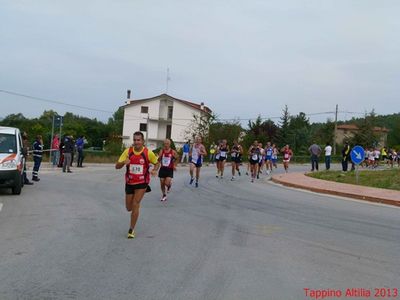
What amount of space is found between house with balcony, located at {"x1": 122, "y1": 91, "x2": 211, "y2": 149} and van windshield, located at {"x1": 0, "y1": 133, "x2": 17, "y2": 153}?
227 ft

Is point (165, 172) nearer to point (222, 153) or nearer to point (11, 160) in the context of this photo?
point (11, 160)

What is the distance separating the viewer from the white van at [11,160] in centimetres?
1365

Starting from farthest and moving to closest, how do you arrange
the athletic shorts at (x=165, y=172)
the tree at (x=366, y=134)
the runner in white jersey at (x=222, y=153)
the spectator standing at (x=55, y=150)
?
1. the tree at (x=366, y=134)
2. the spectator standing at (x=55, y=150)
3. the runner in white jersey at (x=222, y=153)
4. the athletic shorts at (x=165, y=172)

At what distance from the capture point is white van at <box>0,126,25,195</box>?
44.8 ft

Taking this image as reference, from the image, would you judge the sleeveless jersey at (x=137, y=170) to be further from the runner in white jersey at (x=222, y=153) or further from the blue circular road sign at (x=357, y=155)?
the runner in white jersey at (x=222, y=153)

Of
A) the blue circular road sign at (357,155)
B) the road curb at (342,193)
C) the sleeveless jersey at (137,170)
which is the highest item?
the blue circular road sign at (357,155)

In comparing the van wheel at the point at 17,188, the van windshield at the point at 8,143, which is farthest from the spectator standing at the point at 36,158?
the van wheel at the point at 17,188

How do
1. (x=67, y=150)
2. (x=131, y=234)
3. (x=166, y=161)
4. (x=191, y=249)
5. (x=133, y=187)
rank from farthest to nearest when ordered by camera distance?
(x=67, y=150)
(x=166, y=161)
(x=133, y=187)
(x=131, y=234)
(x=191, y=249)

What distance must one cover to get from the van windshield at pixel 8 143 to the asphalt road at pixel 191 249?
161 centimetres

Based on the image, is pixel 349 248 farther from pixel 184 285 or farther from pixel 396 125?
pixel 396 125

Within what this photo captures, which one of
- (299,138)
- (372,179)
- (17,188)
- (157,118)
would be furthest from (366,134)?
(17,188)

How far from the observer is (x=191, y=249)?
7621 mm

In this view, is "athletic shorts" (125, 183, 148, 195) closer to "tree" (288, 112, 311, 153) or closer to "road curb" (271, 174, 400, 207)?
"road curb" (271, 174, 400, 207)

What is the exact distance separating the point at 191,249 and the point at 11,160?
800cm
